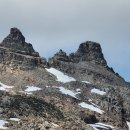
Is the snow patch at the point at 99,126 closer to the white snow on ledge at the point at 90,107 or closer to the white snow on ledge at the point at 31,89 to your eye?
the white snow on ledge at the point at 90,107

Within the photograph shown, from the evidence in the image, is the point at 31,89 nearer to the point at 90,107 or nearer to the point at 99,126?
the point at 90,107

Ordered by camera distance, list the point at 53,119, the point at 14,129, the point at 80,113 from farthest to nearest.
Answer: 1. the point at 80,113
2. the point at 53,119
3. the point at 14,129

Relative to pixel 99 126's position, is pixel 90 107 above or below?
above

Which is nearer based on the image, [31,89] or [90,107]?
[90,107]

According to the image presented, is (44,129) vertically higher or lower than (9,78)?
lower

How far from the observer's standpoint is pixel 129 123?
656ft

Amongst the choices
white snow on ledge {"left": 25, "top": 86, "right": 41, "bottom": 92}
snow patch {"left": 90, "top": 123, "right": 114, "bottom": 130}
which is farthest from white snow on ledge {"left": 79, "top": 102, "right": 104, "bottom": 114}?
white snow on ledge {"left": 25, "top": 86, "right": 41, "bottom": 92}

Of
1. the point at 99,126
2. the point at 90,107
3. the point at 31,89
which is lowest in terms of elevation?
the point at 99,126

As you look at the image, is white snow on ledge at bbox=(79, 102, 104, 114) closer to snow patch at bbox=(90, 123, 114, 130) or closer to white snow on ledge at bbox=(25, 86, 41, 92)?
snow patch at bbox=(90, 123, 114, 130)

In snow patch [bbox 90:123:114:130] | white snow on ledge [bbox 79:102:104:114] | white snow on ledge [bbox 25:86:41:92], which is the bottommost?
snow patch [bbox 90:123:114:130]

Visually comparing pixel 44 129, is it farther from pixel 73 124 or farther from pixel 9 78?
pixel 9 78

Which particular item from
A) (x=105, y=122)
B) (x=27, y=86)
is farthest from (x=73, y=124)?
(x=27, y=86)

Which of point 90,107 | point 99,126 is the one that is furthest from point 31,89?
point 99,126

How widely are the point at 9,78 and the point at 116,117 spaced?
32162 mm
